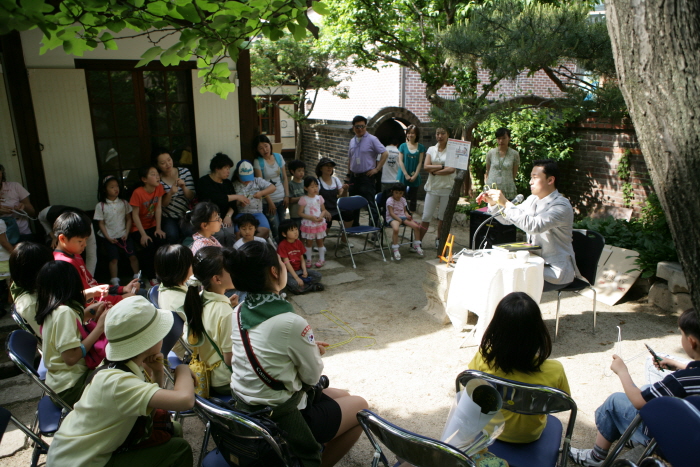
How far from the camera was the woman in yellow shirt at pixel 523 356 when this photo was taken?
2.47 metres

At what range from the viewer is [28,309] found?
3.11 metres

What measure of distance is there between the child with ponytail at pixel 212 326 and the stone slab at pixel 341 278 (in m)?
3.32

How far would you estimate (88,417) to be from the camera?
7.07 ft

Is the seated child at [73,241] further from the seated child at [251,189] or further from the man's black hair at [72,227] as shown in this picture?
the seated child at [251,189]

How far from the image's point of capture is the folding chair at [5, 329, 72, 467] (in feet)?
8.86

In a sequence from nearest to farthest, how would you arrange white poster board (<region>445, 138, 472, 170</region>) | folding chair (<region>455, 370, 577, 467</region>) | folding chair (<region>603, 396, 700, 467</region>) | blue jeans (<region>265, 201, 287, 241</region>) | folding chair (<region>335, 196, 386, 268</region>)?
folding chair (<region>603, 396, 700, 467</region>), folding chair (<region>455, 370, 577, 467</region>), white poster board (<region>445, 138, 472, 170</region>), blue jeans (<region>265, 201, 287, 241</region>), folding chair (<region>335, 196, 386, 268</region>)

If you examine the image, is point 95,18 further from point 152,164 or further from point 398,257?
point 398,257

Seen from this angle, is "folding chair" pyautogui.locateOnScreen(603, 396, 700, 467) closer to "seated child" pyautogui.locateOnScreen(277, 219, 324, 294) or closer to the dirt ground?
the dirt ground

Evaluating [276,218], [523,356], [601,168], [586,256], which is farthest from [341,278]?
[601,168]

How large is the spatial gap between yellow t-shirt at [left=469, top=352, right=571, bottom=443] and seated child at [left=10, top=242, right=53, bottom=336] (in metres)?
2.67

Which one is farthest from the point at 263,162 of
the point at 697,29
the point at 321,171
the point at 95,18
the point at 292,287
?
the point at 697,29

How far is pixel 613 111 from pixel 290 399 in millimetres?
5043

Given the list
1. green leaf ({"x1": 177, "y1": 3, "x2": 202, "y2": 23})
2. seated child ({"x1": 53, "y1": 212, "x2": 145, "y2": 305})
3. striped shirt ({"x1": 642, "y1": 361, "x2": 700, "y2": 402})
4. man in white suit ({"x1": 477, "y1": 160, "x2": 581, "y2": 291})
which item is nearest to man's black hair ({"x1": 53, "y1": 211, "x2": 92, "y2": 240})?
seated child ({"x1": 53, "y1": 212, "x2": 145, "y2": 305})

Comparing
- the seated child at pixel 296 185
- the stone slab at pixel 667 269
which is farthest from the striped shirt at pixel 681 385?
the seated child at pixel 296 185
